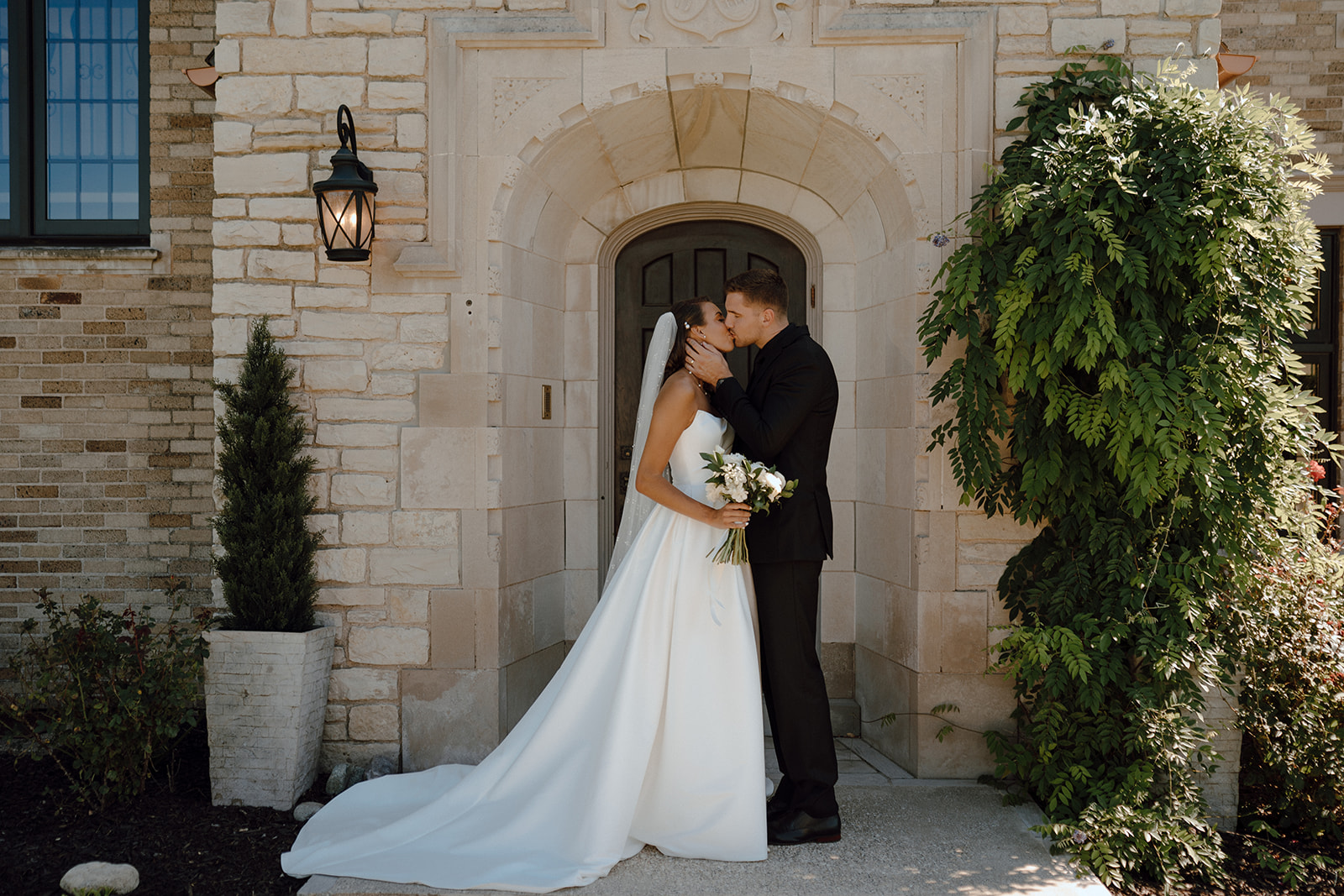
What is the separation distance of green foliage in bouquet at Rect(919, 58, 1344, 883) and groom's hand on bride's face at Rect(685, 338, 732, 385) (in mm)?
994

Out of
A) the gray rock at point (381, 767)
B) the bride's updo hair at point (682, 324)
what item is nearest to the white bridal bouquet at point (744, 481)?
the bride's updo hair at point (682, 324)

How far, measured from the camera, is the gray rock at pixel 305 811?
3695mm

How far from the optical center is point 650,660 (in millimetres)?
A: 3273

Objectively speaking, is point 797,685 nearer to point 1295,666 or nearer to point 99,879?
point 1295,666

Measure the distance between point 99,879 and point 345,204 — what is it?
2.81 m

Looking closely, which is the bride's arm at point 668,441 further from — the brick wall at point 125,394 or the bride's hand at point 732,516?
the brick wall at point 125,394

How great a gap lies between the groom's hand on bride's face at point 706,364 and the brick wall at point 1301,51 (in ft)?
15.2

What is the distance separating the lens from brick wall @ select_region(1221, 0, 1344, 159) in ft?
18.7

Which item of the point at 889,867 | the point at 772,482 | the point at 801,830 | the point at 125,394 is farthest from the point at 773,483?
the point at 125,394

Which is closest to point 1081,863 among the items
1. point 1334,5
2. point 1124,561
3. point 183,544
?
point 1124,561

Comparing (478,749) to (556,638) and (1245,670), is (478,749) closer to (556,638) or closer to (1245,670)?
(556,638)

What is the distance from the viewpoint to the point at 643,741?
3.19m

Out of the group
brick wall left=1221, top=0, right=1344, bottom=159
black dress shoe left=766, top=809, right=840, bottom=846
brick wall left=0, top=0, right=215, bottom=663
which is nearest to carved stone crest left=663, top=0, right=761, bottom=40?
brick wall left=0, top=0, right=215, bottom=663

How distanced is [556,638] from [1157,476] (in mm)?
3083
